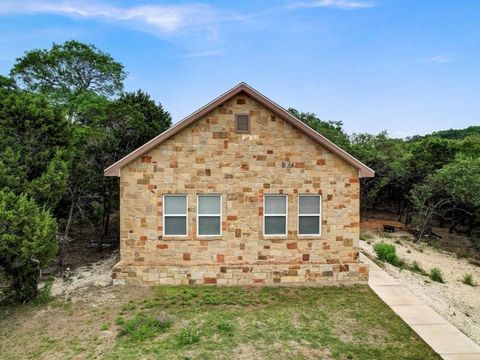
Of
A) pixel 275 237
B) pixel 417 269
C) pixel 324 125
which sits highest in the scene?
pixel 324 125

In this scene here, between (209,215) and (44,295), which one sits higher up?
(209,215)

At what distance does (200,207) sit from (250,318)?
14.6 ft

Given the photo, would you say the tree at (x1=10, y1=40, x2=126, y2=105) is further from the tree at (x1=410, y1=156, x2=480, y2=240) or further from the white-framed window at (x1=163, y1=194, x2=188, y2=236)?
the tree at (x1=410, y1=156, x2=480, y2=240)

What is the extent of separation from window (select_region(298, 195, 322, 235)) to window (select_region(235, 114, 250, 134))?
3.28 m

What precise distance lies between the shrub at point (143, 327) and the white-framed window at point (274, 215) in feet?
16.3

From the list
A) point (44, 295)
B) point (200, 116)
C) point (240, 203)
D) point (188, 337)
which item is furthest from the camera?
point (240, 203)

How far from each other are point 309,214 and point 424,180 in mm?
20400

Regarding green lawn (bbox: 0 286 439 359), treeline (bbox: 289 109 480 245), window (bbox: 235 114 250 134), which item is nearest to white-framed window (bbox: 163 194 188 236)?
green lawn (bbox: 0 286 439 359)

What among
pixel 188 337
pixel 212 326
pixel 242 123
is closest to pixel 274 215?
pixel 242 123

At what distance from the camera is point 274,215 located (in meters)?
13.0

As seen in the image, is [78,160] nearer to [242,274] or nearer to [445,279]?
[242,274]

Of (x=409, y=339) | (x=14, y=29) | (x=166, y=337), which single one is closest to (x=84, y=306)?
(x=166, y=337)

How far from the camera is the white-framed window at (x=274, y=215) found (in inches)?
513

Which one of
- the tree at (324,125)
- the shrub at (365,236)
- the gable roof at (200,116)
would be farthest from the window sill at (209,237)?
the tree at (324,125)
